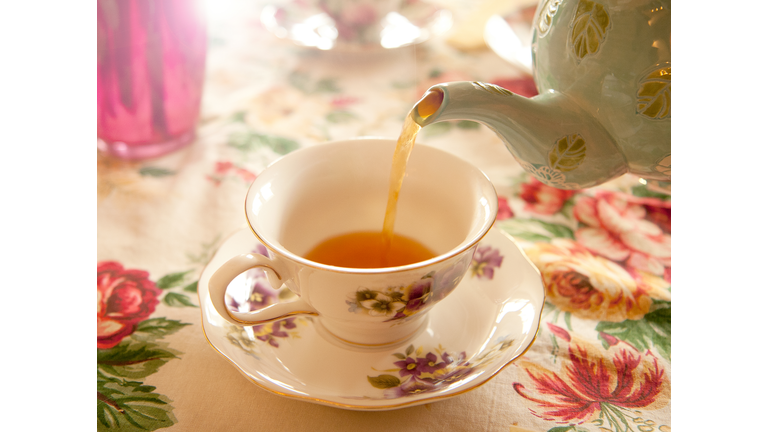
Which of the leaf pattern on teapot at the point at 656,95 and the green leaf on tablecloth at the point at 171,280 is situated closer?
the leaf pattern on teapot at the point at 656,95

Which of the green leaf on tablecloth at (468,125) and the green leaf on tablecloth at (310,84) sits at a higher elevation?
the green leaf on tablecloth at (310,84)

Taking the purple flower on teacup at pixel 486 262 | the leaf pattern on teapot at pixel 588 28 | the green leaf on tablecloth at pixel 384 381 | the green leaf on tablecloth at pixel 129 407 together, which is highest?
the leaf pattern on teapot at pixel 588 28

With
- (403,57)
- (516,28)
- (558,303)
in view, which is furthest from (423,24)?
(558,303)

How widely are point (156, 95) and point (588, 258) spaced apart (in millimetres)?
653

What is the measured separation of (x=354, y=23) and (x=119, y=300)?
0.72 m

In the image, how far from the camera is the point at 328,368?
0.51 meters

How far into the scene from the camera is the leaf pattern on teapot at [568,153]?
1.82 ft

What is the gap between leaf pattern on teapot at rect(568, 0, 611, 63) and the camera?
52cm

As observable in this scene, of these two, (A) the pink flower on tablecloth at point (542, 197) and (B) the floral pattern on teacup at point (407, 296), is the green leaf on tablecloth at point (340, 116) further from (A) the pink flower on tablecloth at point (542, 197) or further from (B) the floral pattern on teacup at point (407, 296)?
(B) the floral pattern on teacup at point (407, 296)

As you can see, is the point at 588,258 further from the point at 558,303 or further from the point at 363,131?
the point at 363,131

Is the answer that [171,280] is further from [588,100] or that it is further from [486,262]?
[588,100]

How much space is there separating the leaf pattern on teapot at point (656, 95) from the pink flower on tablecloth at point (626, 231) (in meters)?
0.23

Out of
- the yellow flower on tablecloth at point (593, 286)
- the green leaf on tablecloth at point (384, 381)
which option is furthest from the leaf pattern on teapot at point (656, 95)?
the green leaf on tablecloth at point (384, 381)

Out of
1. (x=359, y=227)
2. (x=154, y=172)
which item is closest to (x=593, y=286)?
(x=359, y=227)
